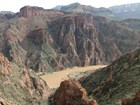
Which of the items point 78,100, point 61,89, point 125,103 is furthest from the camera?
point 61,89

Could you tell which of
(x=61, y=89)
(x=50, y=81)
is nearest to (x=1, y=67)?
(x=61, y=89)

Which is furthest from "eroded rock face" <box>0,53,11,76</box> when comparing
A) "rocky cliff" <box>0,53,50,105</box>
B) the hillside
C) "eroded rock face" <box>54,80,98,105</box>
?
the hillside

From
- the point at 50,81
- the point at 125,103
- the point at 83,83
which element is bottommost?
the point at 50,81

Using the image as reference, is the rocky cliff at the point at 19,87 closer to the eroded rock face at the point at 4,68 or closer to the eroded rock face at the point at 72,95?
the eroded rock face at the point at 4,68

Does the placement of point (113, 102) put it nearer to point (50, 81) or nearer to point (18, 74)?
point (18, 74)

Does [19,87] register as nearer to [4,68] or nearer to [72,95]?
[4,68]

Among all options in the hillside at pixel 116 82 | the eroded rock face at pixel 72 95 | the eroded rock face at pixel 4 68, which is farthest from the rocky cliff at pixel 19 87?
the hillside at pixel 116 82
